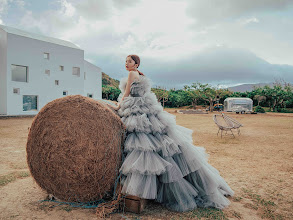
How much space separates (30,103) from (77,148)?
62.3 ft

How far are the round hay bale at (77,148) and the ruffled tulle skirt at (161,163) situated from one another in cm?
20

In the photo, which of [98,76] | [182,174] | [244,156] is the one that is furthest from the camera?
[98,76]

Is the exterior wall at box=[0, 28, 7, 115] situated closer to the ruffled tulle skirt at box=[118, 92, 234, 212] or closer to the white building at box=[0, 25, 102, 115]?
the white building at box=[0, 25, 102, 115]

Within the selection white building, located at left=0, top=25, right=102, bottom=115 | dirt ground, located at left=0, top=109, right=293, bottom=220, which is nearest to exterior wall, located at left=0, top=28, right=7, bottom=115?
white building, located at left=0, top=25, right=102, bottom=115

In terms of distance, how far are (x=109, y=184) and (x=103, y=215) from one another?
1.18ft

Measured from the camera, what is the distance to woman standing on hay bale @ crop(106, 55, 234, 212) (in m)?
2.58

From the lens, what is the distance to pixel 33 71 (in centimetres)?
1875

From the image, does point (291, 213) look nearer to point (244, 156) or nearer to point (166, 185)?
point (166, 185)

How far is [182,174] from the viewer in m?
2.79

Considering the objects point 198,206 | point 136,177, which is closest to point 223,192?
point 198,206

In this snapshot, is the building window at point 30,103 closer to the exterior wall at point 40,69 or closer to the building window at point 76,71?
the exterior wall at point 40,69

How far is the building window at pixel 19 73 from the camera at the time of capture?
17916mm

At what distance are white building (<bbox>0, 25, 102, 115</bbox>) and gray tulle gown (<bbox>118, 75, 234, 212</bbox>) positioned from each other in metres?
13.6

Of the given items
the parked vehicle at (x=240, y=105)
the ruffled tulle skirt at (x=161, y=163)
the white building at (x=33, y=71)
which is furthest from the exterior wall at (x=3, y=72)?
the parked vehicle at (x=240, y=105)
